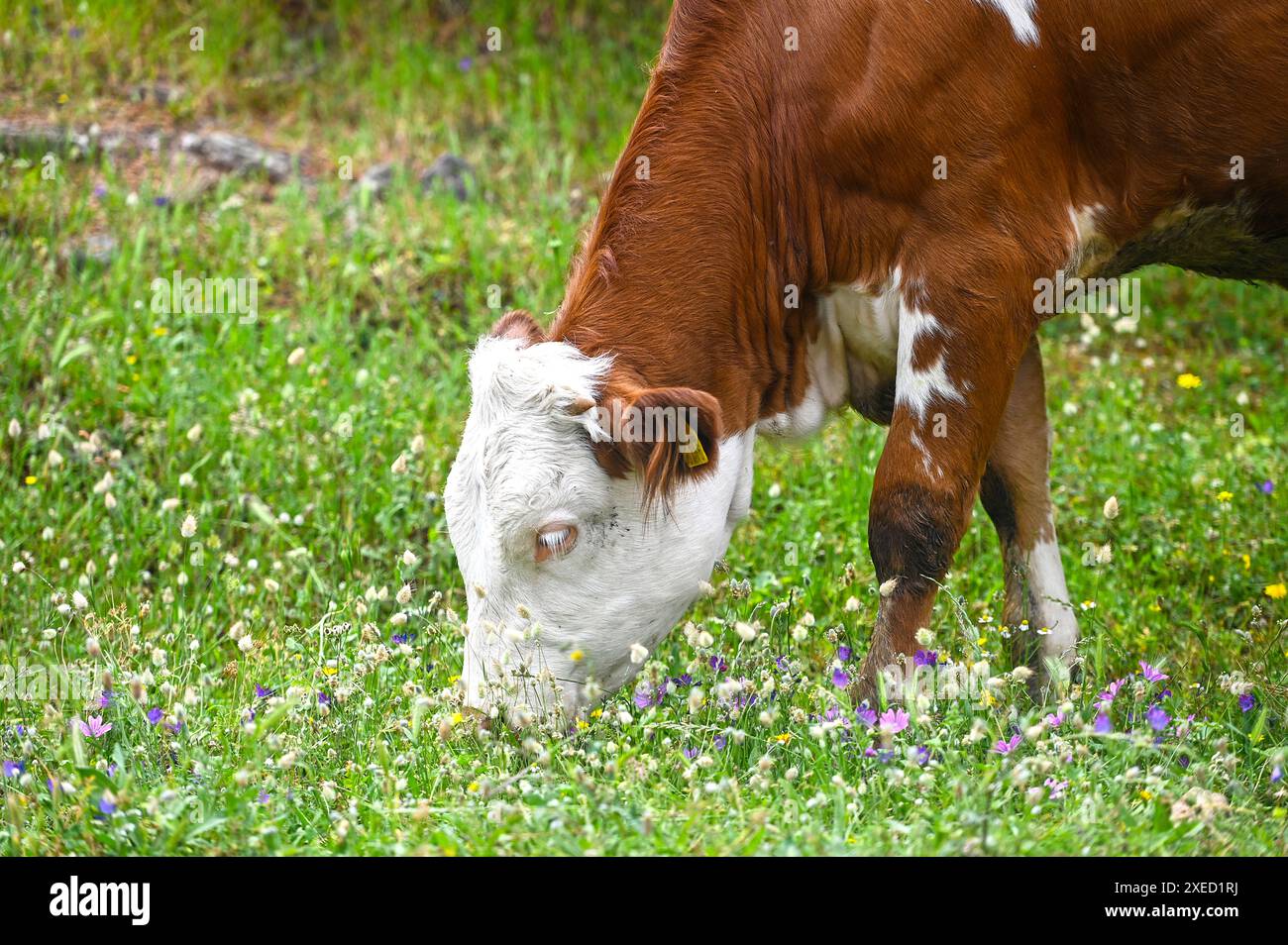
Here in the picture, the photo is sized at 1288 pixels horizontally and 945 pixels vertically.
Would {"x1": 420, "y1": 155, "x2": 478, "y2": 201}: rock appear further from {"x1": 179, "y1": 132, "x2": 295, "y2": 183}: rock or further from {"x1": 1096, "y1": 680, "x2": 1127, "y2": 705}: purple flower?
{"x1": 1096, "y1": 680, "x2": 1127, "y2": 705}: purple flower

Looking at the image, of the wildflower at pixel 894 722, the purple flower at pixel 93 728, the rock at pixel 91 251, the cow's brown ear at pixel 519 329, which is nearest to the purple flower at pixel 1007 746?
the wildflower at pixel 894 722

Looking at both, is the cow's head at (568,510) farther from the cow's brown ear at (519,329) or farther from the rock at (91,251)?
the rock at (91,251)

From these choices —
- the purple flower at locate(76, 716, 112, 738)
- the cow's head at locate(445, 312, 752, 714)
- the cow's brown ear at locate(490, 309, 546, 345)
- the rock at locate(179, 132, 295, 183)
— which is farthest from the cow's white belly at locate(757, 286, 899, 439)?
the rock at locate(179, 132, 295, 183)

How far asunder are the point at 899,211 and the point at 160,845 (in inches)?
88.1

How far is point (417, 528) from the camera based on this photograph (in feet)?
17.9

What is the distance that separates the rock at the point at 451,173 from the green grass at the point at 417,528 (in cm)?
13

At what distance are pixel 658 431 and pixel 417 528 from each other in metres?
2.16

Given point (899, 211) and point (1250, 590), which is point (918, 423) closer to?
point (899, 211)

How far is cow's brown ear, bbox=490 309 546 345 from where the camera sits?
3812 millimetres

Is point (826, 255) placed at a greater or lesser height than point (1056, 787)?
greater

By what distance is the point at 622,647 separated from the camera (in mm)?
3789

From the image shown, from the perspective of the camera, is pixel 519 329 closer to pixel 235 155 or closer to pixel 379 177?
pixel 379 177

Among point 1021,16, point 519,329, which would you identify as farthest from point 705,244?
point 1021,16

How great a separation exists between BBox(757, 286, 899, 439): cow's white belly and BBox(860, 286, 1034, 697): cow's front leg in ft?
0.53
